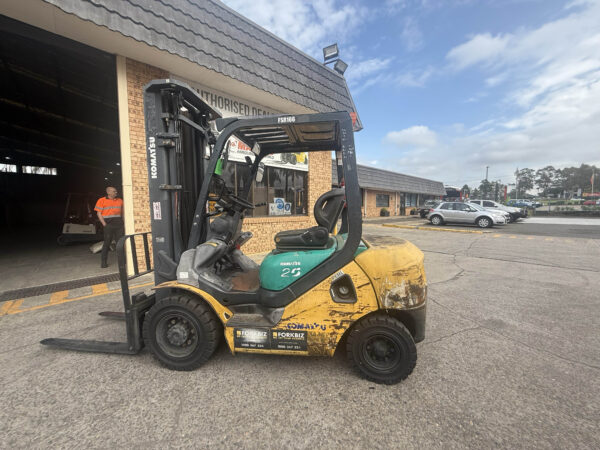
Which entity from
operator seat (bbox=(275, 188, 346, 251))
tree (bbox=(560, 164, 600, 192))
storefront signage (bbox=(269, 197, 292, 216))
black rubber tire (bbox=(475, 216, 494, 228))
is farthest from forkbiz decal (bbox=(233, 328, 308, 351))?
tree (bbox=(560, 164, 600, 192))

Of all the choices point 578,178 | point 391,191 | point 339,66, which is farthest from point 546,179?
point 339,66

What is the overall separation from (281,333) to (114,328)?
7.94 ft

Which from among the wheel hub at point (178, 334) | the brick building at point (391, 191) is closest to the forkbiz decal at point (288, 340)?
the wheel hub at point (178, 334)

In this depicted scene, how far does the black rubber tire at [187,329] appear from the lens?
246 centimetres

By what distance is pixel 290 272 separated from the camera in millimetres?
2428

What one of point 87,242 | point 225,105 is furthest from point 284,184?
point 87,242

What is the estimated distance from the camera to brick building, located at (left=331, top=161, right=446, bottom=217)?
2700 cm

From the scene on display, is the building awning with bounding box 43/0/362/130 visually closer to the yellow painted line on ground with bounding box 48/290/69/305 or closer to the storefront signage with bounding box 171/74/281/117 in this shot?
the storefront signage with bounding box 171/74/281/117

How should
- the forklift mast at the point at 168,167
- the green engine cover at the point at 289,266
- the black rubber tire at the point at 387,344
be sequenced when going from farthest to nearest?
the forklift mast at the point at 168,167
the green engine cover at the point at 289,266
the black rubber tire at the point at 387,344

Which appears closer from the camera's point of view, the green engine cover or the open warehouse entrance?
the green engine cover

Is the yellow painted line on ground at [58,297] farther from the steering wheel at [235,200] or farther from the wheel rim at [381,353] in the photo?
the wheel rim at [381,353]

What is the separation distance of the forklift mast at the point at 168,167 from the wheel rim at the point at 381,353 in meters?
1.98

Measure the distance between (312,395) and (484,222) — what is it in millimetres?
19087

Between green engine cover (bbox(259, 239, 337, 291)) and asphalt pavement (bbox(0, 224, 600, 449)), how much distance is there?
700 millimetres
